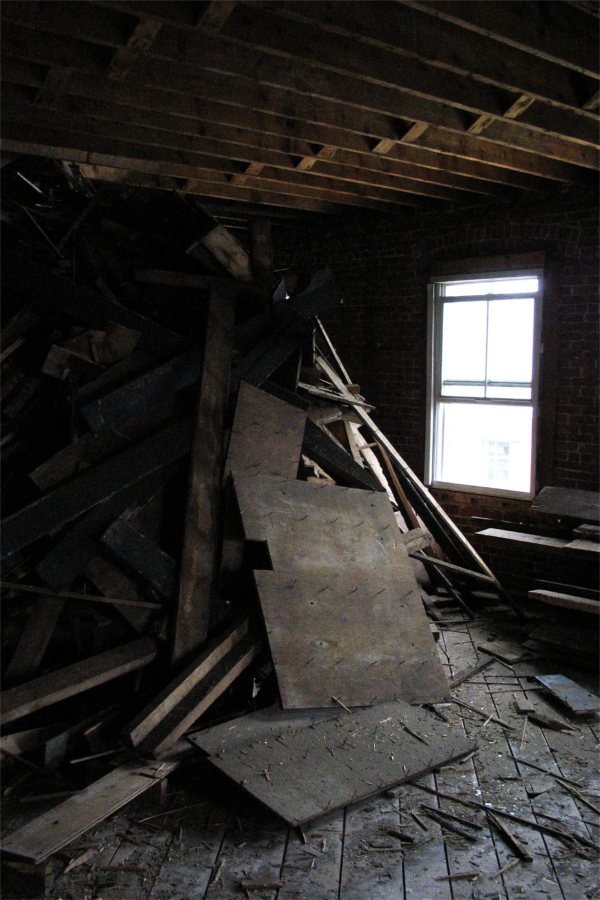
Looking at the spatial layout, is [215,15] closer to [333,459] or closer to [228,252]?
[228,252]

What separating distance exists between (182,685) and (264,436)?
5.55ft

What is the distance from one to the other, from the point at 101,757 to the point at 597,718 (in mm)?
2998

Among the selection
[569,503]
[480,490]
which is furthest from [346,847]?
[480,490]

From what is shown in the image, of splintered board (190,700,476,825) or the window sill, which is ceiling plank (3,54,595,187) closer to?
the window sill

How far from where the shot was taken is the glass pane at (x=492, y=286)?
270 inches

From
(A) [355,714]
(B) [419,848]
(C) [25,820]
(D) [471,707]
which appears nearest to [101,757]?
(C) [25,820]

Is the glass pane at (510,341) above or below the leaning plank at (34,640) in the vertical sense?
above

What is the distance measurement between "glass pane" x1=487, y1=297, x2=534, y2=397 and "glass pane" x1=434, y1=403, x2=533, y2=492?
0.80ft

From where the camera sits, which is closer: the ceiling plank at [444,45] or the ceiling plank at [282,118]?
the ceiling plank at [444,45]

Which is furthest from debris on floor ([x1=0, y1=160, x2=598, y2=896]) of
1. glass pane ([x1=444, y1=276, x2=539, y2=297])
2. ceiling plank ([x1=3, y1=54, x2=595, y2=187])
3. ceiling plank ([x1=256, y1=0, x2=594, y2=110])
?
glass pane ([x1=444, y1=276, x2=539, y2=297])

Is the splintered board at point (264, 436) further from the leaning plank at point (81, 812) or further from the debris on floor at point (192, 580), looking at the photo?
the leaning plank at point (81, 812)

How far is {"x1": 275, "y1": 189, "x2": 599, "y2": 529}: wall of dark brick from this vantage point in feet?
21.1

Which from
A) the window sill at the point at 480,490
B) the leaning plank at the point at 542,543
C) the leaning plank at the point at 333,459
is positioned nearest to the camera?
the leaning plank at the point at 333,459

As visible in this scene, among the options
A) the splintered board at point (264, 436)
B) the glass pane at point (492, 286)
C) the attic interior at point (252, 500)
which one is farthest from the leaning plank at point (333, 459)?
the glass pane at point (492, 286)
